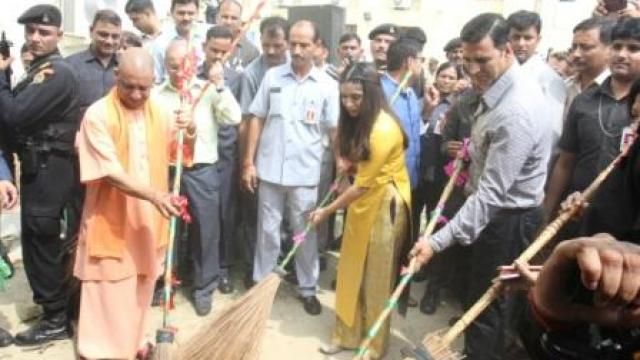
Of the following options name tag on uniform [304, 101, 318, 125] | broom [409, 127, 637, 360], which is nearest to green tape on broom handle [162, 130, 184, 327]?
name tag on uniform [304, 101, 318, 125]

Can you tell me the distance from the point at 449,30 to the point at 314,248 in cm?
1772

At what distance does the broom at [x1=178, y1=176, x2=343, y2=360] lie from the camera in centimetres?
321

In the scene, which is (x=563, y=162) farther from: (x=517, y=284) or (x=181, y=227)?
(x=181, y=227)

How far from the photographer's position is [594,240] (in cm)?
69

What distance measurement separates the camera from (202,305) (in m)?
4.68

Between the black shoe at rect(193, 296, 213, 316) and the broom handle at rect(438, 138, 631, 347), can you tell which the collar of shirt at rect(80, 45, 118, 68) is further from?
the broom handle at rect(438, 138, 631, 347)

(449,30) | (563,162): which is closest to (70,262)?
(563,162)

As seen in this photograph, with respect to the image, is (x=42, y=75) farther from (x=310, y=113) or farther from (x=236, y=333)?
(x=236, y=333)

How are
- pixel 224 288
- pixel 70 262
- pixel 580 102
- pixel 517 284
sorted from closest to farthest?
1. pixel 517 284
2. pixel 580 102
3. pixel 70 262
4. pixel 224 288

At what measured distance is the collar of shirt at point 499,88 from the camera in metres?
3.08

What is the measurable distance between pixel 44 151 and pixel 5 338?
124 centimetres

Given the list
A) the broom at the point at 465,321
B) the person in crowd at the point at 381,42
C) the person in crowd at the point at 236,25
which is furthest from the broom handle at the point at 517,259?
the person in crowd at the point at 236,25

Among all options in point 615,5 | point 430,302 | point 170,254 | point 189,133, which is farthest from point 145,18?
point 615,5

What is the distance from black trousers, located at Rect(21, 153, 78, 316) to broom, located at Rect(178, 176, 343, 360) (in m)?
1.29
